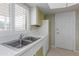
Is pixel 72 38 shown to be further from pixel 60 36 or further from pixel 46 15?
pixel 46 15

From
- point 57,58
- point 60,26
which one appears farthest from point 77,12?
point 57,58

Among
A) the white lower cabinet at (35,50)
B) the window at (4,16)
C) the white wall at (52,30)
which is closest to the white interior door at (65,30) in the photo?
the white wall at (52,30)

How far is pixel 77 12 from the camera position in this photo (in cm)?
477

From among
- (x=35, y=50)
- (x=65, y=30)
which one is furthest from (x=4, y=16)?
(x=65, y=30)

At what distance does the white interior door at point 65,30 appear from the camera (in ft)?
15.7

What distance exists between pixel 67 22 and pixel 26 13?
2.42 metres

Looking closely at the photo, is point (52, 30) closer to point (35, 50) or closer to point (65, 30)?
point (65, 30)

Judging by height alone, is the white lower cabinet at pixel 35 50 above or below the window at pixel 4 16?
below

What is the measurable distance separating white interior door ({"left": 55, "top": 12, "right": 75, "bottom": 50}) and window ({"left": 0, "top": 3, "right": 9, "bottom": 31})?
3.50 meters

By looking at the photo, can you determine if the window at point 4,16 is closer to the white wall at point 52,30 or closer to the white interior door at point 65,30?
the white interior door at point 65,30

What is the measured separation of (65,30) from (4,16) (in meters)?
3.65

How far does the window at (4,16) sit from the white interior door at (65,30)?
11.5 feet

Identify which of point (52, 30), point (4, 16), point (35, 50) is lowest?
point (35, 50)

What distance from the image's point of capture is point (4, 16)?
2.16 metres
